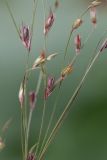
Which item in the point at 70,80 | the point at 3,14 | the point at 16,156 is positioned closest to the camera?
the point at 16,156

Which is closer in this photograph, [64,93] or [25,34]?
[25,34]

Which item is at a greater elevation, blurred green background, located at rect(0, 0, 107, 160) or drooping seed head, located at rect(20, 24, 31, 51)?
drooping seed head, located at rect(20, 24, 31, 51)

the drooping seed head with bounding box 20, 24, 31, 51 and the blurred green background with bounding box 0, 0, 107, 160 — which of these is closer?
the drooping seed head with bounding box 20, 24, 31, 51

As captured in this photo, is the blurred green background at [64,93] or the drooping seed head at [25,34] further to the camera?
the blurred green background at [64,93]

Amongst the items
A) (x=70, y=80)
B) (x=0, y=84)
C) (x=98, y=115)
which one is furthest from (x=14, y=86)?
(x=98, y=115)

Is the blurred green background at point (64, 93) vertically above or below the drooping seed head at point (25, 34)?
below

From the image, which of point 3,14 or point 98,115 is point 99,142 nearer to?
point 98,115

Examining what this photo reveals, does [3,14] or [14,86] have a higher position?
[3,14]

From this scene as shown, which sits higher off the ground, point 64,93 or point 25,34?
point 25,34
